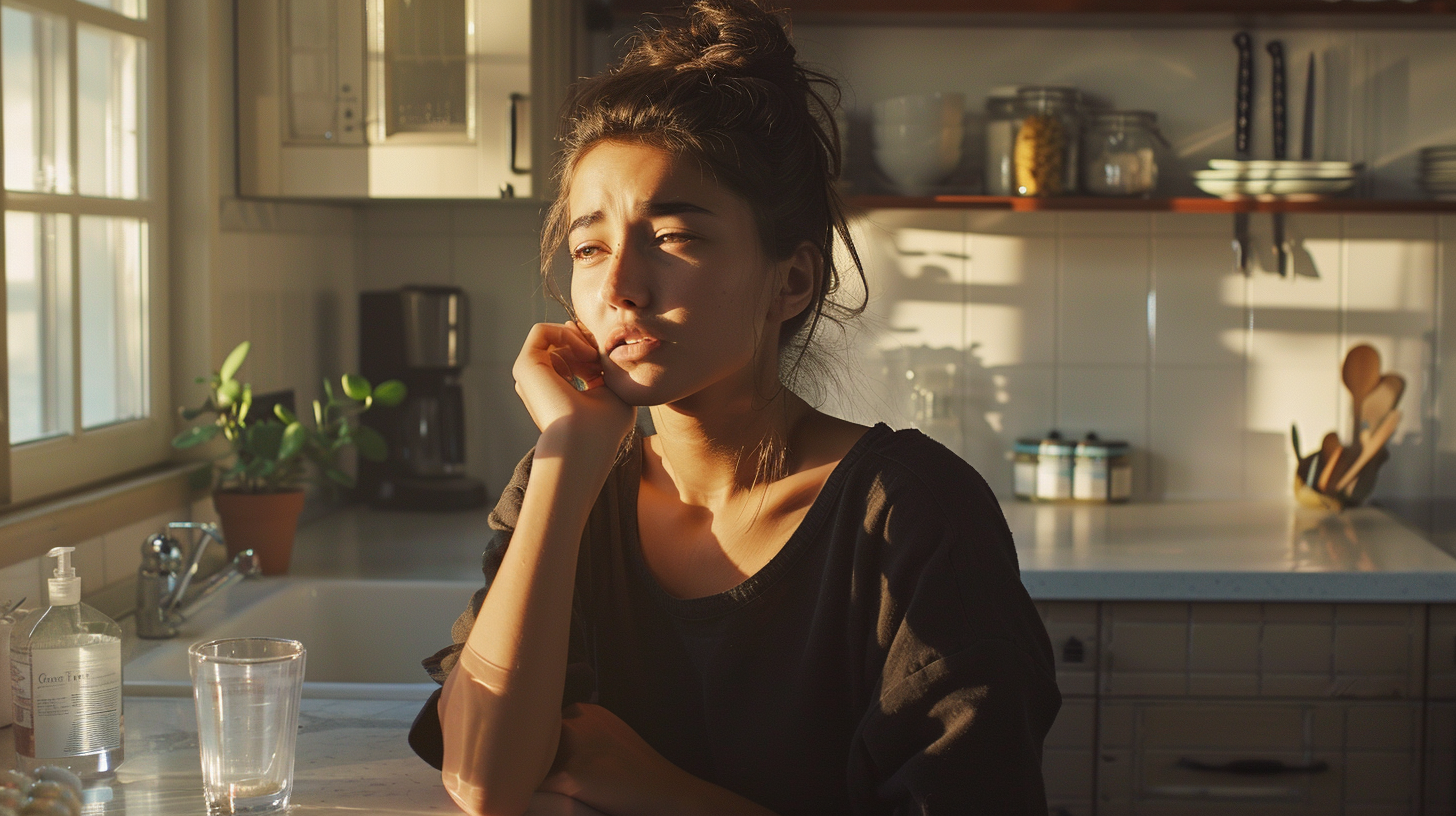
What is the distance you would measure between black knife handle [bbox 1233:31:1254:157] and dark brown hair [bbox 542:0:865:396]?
1715mm

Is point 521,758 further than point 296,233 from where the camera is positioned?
No

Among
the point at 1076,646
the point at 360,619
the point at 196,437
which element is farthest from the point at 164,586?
the point at 1076,646

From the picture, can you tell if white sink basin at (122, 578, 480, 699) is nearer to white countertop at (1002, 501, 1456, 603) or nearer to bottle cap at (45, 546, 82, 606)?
bottle cap at (45, 546, 82, 606)

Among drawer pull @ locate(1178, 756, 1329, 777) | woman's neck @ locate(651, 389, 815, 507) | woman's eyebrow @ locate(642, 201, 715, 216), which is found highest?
woman's eyebrow @ locate(642, 201, 715, 216)

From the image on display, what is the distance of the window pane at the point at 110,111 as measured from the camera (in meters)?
1.92

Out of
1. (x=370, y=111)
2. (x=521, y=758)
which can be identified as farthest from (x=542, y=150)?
(x=521, y=758)

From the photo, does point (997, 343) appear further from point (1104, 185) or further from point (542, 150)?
point (542, 150)

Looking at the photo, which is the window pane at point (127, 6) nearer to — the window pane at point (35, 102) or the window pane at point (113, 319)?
the window pane at point (35, 102)

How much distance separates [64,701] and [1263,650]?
1696mm

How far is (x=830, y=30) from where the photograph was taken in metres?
2.73

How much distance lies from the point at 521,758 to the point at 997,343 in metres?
1.91

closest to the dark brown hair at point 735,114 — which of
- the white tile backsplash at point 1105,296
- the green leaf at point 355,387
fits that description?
the green leaf at point 355,387

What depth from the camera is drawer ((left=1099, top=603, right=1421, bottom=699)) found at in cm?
205

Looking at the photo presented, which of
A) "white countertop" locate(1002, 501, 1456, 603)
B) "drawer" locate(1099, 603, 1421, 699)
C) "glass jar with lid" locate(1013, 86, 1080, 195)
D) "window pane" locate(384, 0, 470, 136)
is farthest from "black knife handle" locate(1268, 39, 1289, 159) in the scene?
"window pane" locate(384, 0, 470, 136)
